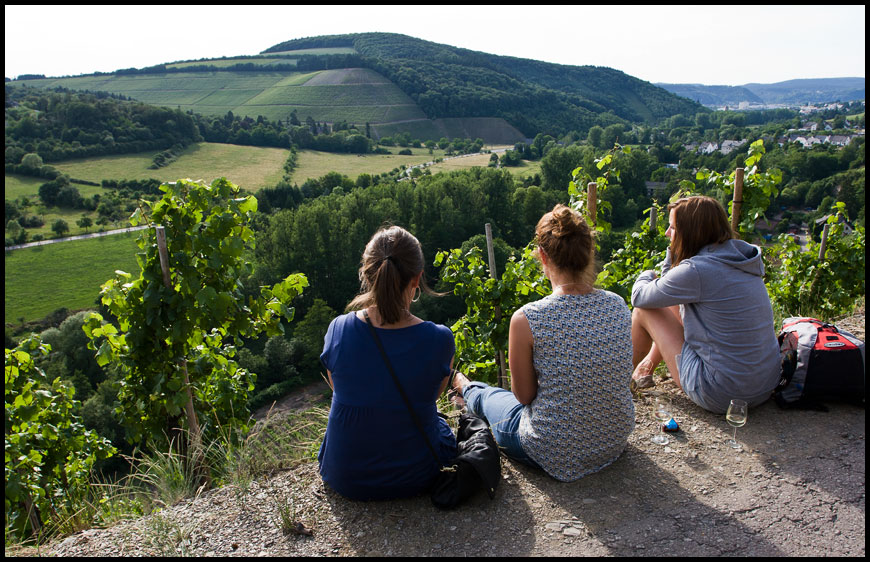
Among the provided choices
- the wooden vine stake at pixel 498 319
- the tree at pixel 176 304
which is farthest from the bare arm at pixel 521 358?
the wooden vine stake at pixel 498 319

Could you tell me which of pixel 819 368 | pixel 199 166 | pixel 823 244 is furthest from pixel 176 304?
pixel 199 166

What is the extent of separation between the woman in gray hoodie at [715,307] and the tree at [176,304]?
3.12 m

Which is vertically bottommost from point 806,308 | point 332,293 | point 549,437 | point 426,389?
point 332,293

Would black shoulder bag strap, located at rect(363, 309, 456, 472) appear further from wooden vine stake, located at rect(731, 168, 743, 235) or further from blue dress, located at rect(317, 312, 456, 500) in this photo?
wooden vine stake, located at rect(731, 168, 743, 235)

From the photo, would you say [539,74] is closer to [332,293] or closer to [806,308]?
[332,293]

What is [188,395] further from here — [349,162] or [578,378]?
[349,162]

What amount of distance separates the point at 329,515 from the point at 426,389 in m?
0.90

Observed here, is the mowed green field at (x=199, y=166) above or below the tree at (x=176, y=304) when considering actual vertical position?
below

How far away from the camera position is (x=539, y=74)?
16575cm

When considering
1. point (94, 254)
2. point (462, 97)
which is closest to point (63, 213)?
point (94, 254)

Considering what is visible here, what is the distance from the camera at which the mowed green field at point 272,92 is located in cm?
11038

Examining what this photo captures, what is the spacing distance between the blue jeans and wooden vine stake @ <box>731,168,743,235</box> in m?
3.65

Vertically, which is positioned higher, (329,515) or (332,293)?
(329,515)

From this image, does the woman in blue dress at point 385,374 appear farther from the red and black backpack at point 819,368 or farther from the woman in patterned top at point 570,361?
the red and black backpack at point 819,368
